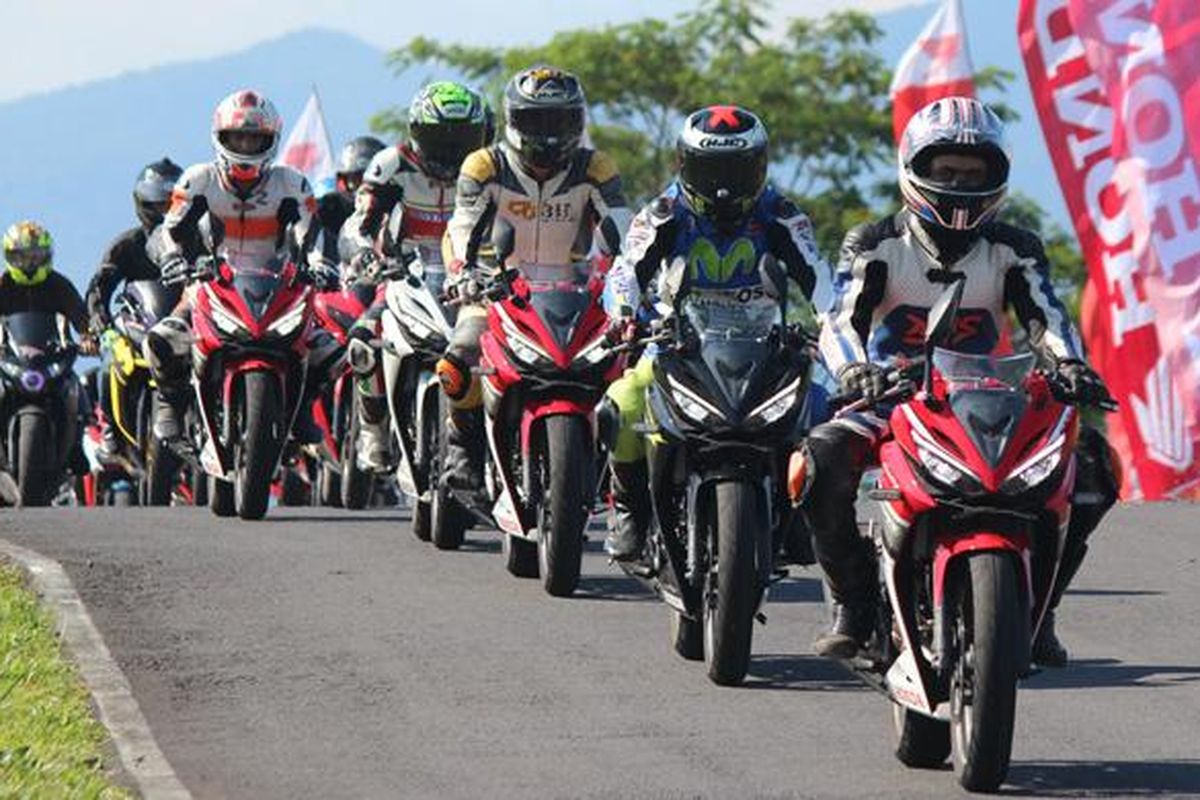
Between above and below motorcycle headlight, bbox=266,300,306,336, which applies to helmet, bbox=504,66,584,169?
above

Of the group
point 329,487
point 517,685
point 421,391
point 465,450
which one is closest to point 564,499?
point 465,450

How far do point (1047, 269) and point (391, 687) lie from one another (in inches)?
108

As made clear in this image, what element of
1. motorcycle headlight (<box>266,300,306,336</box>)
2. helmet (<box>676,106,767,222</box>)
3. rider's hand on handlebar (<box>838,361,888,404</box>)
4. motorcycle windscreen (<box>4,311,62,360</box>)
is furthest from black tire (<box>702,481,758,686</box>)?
motorcycle windscreen (<box>4,311,62,360</box>)

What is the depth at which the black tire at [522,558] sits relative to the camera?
1650 centimetres

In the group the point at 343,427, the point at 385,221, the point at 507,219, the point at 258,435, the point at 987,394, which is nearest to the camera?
the point at 987,394

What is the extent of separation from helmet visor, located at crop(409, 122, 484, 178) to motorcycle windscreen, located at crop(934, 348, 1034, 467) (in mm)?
8897

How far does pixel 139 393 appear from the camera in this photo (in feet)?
77.4

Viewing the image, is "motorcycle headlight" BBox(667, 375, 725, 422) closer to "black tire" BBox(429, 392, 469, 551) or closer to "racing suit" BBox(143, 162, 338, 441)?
"black tire" BBox(429, 392, 469, 551)

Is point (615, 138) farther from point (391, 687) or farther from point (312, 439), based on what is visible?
point (391, 687)

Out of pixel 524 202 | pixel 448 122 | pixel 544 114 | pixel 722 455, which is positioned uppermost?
pixel 544 114

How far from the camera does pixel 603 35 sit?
61.3m

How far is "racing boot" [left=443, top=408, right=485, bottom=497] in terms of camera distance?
17094 mm

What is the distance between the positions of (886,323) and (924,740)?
4.49ft

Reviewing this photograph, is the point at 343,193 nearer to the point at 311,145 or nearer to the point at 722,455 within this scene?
the point at 722,455
